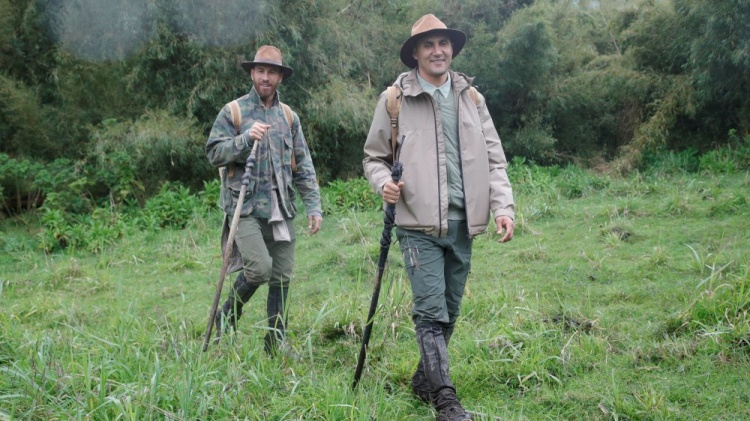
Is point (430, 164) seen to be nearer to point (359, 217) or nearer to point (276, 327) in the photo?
point (276, 327)

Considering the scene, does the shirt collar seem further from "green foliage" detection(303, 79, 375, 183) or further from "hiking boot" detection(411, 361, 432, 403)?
"green foliage" detection(303, 79, 375, 183)

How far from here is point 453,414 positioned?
3.45 meters

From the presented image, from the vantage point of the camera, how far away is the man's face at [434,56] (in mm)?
3764

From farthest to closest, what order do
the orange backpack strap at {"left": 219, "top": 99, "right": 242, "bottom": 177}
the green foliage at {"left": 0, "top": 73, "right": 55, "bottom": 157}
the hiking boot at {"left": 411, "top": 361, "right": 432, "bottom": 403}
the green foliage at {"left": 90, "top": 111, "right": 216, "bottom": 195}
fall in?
the green foliage at {"left": 0, "top": 73, "right": 55, "bottom": 157} → the green foliage at {"left": 90, "top": 111, "right": 216, "bottom": 195} → the orange backpack strap at {"left": 219, "top": 99, "right": 242, "bottom": 177} → the hiking boot at {"left": 411, "top": 361, "right": 432, "bottom": 403}

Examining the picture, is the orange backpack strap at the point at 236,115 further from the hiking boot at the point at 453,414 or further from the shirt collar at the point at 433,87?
the hiking boot at the point at 453,414

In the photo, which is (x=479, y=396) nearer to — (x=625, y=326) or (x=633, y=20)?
(x=625, y=326)

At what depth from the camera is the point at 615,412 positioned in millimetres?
3598

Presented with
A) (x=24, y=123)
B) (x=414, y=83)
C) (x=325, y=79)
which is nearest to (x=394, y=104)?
(x=414, y=83)

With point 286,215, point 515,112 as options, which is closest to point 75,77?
point 515,112

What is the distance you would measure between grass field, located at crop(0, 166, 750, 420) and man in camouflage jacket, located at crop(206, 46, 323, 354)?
0.34 metres

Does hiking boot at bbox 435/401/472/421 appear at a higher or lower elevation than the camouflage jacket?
lower

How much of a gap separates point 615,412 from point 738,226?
15.6ft

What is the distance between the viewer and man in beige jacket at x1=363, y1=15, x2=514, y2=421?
363cm

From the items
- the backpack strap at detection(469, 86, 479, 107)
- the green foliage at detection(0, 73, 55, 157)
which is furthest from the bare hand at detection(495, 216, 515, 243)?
the green foliage at detection(0, 73, 55, 157)
